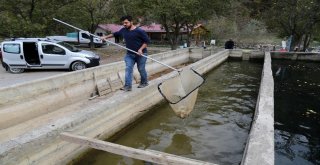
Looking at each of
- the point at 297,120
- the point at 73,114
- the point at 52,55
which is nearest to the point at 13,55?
the point at 52,55

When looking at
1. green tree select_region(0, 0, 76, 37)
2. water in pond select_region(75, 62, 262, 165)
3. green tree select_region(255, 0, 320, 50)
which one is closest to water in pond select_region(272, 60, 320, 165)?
water in pond select_region(75, 62, 262, 165)

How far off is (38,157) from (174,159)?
2.22m

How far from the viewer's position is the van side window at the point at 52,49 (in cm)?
1497

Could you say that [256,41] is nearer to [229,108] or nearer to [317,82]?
[317,82]

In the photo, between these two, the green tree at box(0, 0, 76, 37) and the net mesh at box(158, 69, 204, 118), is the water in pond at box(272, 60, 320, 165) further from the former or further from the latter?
the green tree at box(0, 0, 76, 37)

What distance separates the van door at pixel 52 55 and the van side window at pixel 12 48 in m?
1.08

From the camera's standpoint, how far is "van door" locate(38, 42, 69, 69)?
1497 cm

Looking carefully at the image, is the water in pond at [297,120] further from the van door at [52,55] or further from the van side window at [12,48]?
the van side window at [12,48]

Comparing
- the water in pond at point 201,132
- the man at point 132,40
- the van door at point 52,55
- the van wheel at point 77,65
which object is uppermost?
the man at point 132,40

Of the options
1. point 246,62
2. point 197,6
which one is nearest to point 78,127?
point 246,62

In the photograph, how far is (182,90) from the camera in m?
7.56

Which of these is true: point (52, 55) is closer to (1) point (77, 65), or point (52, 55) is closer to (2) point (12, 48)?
(1) point (77, 65)

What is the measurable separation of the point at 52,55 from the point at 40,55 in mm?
569

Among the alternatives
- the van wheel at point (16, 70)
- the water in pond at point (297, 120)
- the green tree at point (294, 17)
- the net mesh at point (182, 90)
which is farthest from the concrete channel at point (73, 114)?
the green tree at point (294, 17)
